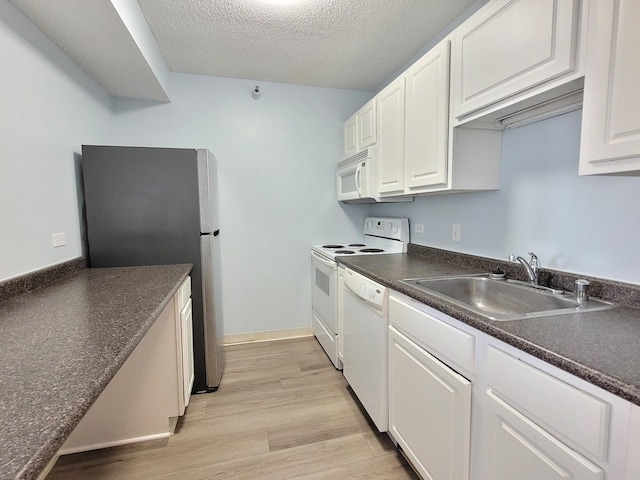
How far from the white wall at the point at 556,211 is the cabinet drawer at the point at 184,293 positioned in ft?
5.70

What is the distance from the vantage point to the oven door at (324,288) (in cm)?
242

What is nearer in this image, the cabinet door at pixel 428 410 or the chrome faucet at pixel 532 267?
the cabinet door at pixel 428 410

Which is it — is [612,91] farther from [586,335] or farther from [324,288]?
[324,288]

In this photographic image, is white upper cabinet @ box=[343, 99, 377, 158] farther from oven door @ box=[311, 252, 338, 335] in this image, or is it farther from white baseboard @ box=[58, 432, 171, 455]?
white baseboard @ box=[58, 432, 171, 455]

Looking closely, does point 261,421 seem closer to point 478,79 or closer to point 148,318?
point 148,318

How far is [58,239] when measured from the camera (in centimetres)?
171

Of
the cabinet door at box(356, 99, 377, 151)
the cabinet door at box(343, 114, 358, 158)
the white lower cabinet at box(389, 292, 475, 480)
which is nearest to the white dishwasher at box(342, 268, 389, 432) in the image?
the white lower cabinet at box(389, 292, 475, 480)

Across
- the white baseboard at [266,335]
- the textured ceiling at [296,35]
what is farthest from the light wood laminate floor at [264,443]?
the textured ceiling at [296,35]

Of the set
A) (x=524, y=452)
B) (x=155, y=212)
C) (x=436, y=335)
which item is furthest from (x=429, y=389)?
(x=155, y=212)

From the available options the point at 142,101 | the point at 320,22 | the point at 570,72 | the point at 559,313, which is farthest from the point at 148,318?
the point at 142,101

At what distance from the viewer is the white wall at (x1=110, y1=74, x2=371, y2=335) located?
2742mm

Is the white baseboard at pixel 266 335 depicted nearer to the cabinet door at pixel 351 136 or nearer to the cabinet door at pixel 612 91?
the cabinet door at pixel 351 136

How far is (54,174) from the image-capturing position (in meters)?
1.70

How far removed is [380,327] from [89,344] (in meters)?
1.24
